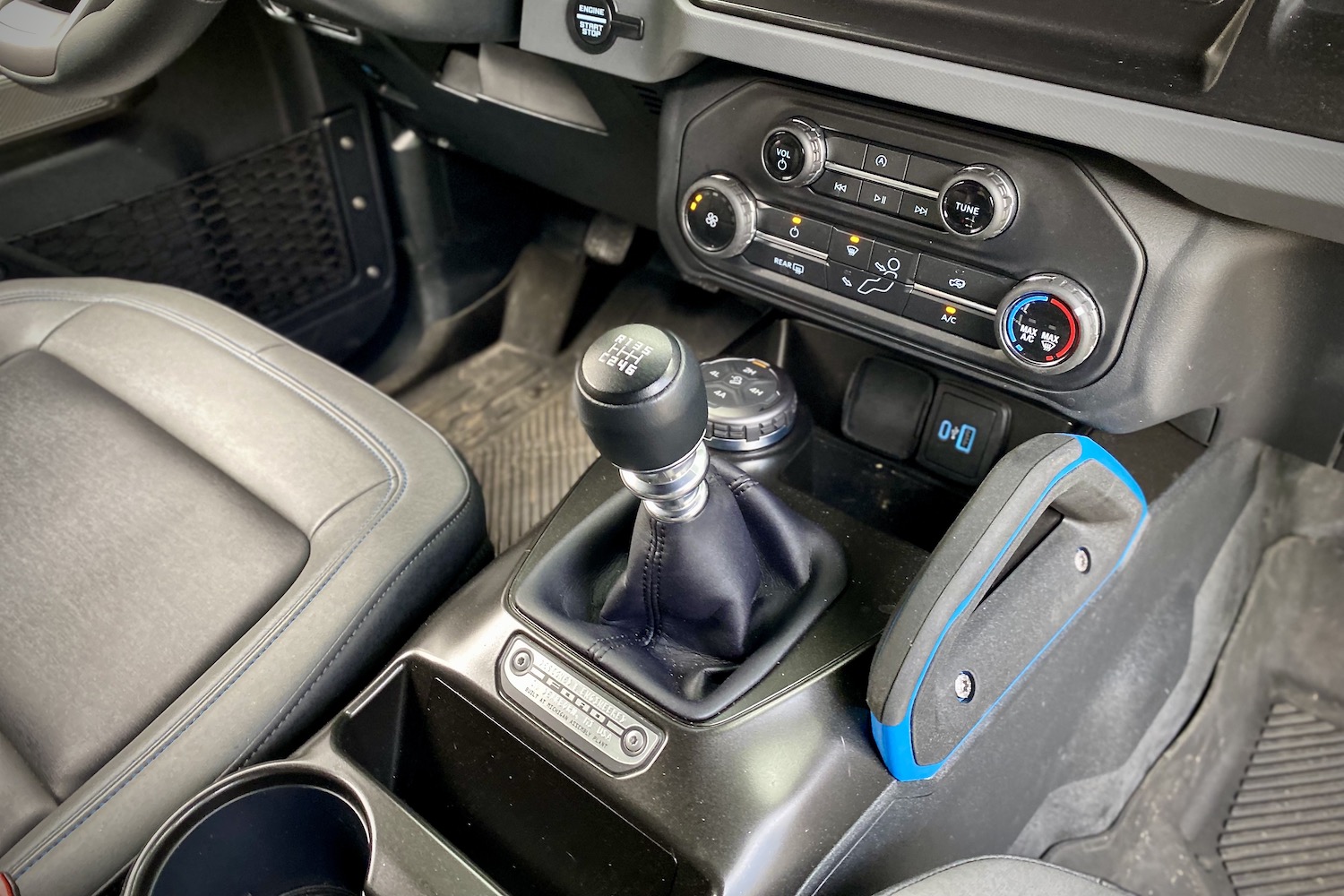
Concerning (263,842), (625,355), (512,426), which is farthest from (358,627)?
(512,426)

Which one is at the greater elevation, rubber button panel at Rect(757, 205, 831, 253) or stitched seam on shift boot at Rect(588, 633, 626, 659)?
rubber button panel at Rect(757, 205, 831, 253)

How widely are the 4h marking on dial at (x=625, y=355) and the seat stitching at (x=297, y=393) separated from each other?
386 mm

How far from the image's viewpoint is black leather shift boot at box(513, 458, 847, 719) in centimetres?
75

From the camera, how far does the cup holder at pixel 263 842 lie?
26.9 inches

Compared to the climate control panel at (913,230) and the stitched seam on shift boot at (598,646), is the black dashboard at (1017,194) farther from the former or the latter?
the stitched seam on shift boot at (598,646)

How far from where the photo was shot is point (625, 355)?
2.03 ft

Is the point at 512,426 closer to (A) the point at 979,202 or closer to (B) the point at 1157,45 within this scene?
(A) the point at 979,202

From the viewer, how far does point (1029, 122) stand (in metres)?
0.74

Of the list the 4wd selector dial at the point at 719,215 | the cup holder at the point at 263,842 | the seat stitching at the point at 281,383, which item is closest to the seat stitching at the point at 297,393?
the seat stitching at the point at 281,383

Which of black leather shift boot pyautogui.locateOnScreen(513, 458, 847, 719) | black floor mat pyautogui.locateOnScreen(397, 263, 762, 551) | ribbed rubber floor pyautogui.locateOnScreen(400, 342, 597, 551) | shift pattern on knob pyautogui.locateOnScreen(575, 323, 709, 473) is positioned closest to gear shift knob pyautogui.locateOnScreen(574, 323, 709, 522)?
shift pattern on knob pyautogui.locateOnScreen(575, 323, 709, 473)

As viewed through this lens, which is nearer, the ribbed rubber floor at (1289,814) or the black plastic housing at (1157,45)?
the black plastic housing at (1157,45)

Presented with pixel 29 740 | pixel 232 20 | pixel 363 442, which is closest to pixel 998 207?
pixel 363 442

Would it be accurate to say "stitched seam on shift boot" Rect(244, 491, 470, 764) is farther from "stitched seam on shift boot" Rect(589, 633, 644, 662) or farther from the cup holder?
"stitched seam on shift boot" Rect(589, 633, 644, 662)

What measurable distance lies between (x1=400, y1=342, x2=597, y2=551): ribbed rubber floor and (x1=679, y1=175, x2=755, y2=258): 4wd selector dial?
0.62 m
